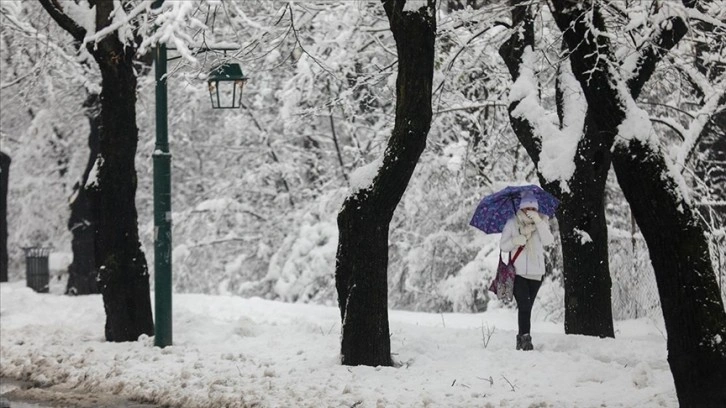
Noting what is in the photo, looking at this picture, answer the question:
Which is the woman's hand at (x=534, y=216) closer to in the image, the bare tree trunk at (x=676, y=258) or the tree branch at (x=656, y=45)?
the tree branch at (x=656, y=45)

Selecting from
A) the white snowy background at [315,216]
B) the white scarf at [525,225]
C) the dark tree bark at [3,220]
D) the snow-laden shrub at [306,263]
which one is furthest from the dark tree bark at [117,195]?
the dark tree bark at [3,220]

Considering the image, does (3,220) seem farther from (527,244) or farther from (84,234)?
(527,244)

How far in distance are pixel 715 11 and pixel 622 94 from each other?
3.81 metres

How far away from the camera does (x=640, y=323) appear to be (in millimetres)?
14422

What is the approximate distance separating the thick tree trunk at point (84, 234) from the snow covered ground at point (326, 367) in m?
7.28

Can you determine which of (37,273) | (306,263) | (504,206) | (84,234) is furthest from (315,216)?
(504,206)

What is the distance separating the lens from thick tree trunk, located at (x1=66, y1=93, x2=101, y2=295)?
→ 21.0 meters

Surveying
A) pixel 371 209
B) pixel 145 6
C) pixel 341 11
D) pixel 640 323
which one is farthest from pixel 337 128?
pixel 371 209

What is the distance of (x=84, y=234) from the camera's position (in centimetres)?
2198

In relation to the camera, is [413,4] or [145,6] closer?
[413,4]

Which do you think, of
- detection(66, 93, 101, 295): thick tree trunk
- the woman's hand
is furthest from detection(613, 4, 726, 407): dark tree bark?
detection(66, 93, 101, 295): thick tree trunk

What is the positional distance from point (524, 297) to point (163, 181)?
4644 mm

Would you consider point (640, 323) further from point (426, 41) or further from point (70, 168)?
point (70, 168)

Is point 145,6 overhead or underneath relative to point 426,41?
overhead
